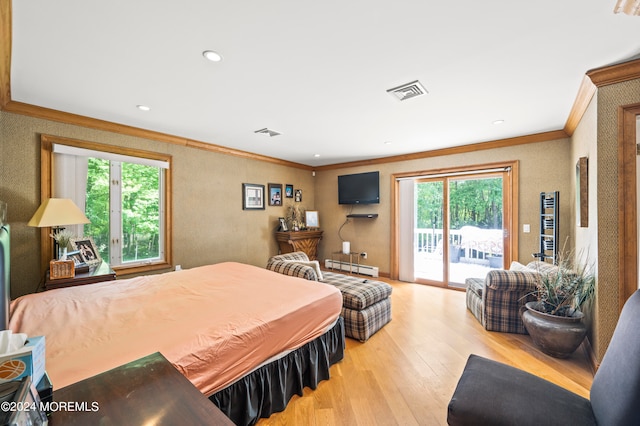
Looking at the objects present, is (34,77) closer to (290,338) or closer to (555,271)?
(290,338)

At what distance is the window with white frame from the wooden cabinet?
61 centimetres

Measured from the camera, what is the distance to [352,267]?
18.7 feet

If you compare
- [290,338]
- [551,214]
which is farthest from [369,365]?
[551,214]

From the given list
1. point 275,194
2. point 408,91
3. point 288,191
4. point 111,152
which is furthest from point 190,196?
point 408,91

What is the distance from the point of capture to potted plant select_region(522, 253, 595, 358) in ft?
7.45

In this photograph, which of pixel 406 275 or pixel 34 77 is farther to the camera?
pixel 406 275

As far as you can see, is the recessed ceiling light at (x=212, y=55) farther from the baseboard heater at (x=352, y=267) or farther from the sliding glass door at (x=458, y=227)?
the baseboard heater at (x=352, y=267)

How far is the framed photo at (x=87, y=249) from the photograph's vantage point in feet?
9.58

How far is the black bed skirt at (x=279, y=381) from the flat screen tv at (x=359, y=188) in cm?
340

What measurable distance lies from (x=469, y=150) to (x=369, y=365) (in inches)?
144

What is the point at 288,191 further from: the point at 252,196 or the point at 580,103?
the point at 580,103

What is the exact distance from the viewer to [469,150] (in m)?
4.18

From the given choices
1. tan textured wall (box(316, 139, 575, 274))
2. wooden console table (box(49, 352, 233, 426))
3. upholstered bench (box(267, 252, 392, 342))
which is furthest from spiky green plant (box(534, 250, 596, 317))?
wooden console table (box(49, 352, 233, 426))

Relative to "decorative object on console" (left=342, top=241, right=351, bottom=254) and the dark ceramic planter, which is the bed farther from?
"decorative object on console" (left=342, top=241, right=351, bottom=254)
